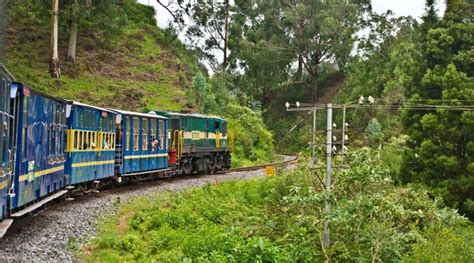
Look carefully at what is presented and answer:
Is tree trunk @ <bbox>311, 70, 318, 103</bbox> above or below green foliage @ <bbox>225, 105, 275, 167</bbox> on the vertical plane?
above

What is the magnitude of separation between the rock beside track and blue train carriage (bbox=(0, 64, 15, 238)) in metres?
0.54

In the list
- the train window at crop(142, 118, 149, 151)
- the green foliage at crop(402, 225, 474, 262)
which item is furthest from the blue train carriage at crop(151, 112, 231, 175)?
the green foliage at crop(402, 225, 474, 262)

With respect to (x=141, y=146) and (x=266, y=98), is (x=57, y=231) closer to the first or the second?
(x=141, y=146)

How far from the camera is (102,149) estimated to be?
20.9m

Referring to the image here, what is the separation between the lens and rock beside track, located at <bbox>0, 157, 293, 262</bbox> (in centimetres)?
1137

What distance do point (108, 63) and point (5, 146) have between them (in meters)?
37.3

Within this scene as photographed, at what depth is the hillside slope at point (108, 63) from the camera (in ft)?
131

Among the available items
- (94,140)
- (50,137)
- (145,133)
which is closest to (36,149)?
(50,137)

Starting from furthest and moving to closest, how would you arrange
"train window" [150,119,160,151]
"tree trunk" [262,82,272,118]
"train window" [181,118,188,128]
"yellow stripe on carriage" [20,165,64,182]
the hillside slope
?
1. "tree trunk" [262,82,272,118]
2. the hillside slope
3. "train window" [181,118,188,128]
4. "train window" [150,119,160,151]
5. "yellow stripe on carriage" [20,165,64,182]

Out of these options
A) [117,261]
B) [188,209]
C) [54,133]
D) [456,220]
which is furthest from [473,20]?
[117,261]

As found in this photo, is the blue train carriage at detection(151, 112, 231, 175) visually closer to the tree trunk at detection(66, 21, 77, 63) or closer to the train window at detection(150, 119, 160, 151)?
the train window at detection(150, 119, 160, 151)

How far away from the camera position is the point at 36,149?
13.8 metres

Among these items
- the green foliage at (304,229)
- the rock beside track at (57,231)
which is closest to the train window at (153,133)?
the rock beside track at (57,231)

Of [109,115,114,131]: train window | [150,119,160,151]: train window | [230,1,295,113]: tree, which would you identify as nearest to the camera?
[109,115,114,131]: train window
